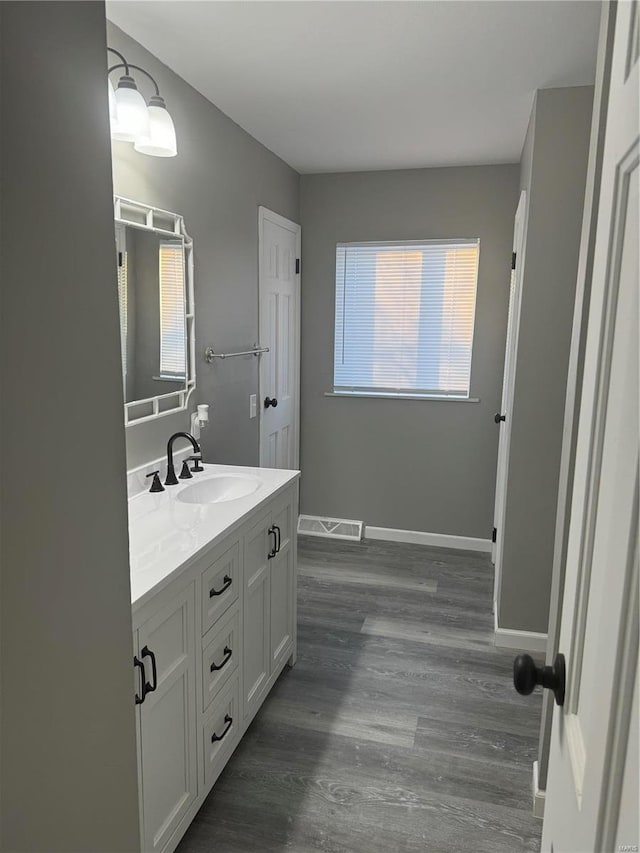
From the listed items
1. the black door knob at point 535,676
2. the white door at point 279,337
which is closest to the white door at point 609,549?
the black door knob at point 535,676

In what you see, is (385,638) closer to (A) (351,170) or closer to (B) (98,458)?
(B) (98,458)

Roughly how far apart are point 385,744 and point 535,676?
158 centimetres

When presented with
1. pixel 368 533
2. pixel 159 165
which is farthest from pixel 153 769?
pixel 368 533

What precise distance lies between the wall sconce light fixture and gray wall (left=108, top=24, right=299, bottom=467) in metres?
0.12

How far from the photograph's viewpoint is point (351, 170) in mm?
3924

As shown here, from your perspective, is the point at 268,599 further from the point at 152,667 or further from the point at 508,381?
the point at 508,381

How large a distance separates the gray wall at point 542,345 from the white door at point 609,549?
1964 millimetres

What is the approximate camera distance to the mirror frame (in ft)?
7.13

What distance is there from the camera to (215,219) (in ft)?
9.36

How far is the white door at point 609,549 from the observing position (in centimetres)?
56

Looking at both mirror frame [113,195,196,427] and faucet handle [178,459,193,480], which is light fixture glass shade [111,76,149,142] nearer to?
mirror frame [113,195,196,427]

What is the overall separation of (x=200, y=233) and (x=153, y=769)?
6.99 feet

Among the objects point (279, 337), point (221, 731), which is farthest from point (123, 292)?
point (279, 337)

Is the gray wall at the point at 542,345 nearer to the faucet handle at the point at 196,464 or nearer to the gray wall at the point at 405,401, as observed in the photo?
the gray wall at the point at 405,401
